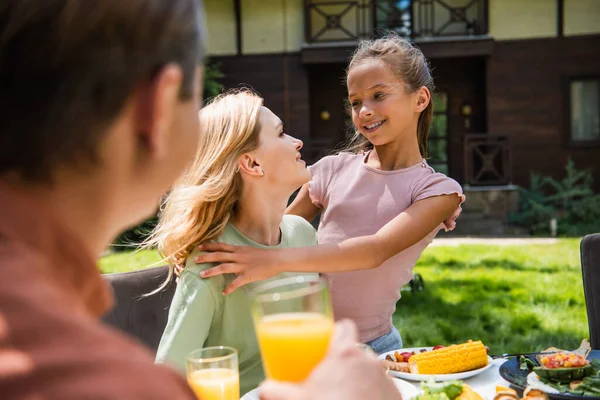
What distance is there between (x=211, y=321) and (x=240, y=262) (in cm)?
21

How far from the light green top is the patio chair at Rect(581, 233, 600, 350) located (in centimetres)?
130

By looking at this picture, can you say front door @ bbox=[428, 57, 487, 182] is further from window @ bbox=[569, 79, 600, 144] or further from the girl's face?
the girl's face

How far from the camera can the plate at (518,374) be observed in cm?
152

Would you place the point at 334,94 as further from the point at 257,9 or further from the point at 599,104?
the point at 599,104

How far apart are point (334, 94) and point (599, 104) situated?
6.10 metres

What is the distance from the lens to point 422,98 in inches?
106

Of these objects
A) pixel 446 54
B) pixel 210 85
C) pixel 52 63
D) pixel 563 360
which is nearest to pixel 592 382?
pixel 563 360

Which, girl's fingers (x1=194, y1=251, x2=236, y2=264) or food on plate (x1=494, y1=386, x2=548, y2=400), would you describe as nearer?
food on plate (x1=494, y1=386, x2=548, y2=400)

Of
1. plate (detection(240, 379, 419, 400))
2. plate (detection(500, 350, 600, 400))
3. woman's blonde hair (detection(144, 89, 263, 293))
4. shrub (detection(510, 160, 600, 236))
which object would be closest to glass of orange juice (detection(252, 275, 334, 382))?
plate (detection(240, 379, 419, 400))

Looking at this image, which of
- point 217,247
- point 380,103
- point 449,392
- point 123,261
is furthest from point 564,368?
point 123,261

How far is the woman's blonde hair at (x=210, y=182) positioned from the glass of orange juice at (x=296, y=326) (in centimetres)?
110

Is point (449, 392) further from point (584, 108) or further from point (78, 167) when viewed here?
point (584, 108)

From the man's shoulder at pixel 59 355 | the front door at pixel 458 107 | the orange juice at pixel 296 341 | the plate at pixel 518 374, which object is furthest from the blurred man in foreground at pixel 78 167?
the front door at pixel 458 107

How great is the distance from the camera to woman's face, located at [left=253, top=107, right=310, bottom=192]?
7.20 feet
